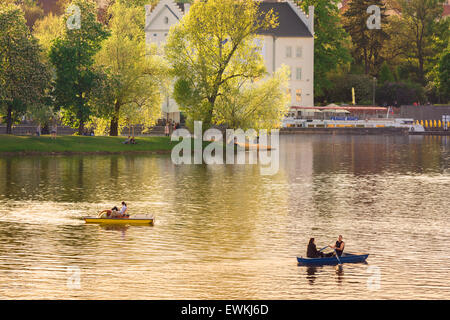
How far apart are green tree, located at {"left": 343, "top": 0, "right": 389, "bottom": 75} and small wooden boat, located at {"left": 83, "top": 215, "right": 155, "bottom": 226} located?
138m

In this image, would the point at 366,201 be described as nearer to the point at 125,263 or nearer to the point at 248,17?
the point at 125,263

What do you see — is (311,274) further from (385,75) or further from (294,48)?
(385,75)

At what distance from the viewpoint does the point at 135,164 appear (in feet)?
260

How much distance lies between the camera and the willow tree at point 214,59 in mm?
92812

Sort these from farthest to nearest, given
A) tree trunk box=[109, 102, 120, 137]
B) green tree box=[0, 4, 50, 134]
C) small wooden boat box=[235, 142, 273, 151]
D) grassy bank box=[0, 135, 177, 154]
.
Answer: small wooden boat box=[235, 142, 273, 151] < tree trunk box=[109, 102, 120, 137] < green tree box=[0, 4, 50, 134] < grassy bank box=[0, 135, 177, 154]

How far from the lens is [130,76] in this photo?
9906 centimetres

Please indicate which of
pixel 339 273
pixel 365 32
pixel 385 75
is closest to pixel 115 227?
pixel 339 273

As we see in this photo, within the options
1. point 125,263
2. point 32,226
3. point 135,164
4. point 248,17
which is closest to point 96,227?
point 32,226

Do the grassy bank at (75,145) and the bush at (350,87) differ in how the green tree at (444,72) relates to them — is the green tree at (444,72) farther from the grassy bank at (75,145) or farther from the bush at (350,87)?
the grassy bank at (75,145)

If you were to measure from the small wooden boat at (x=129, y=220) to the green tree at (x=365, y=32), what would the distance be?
138147mm

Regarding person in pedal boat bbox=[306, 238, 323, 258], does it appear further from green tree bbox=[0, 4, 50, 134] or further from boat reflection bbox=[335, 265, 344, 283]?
green tree bbox=[0, 4, 50, 134]

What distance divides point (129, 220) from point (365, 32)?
5595 inches

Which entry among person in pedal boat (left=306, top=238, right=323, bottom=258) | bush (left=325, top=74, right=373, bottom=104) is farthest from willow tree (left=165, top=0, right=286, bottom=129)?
bush (left=325, top=74, right=373, bottom=104)

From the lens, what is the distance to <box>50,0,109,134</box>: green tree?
315 feet
